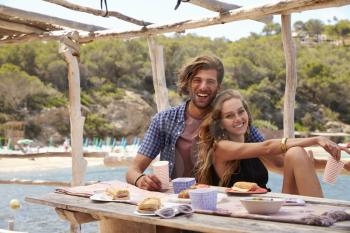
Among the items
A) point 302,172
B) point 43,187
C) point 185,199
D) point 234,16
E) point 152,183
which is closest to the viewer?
point 185,199

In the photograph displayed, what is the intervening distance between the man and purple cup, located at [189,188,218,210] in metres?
0.90

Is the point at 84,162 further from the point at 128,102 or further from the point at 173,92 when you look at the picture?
the point at 173,92

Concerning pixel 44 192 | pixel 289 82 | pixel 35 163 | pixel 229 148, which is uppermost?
pixel 289 82

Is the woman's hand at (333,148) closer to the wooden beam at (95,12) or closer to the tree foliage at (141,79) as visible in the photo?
the wooden beam at (95,12)

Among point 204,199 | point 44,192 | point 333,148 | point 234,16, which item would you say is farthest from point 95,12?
point 44,192

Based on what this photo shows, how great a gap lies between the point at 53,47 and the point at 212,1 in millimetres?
31478

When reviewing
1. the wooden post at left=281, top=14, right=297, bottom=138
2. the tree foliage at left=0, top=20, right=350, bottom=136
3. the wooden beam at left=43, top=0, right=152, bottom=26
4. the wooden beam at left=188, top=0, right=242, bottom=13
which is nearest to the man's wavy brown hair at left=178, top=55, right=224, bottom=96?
the wooden beam at left=188, top=0, right=242, bottom=13

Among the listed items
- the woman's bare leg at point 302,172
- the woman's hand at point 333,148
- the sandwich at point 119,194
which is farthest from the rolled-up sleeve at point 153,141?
the woman's hand at point 333,148

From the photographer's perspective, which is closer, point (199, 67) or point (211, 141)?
point (211, 141)

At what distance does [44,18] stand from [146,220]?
3891 mm

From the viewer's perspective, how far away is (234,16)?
448 cm

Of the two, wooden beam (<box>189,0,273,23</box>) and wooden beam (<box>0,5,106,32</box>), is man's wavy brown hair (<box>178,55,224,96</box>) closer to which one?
wooden beam (<box>189,0,273,23</box>)

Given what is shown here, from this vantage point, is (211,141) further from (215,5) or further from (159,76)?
(159,76)

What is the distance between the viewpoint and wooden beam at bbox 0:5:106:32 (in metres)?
4.88
